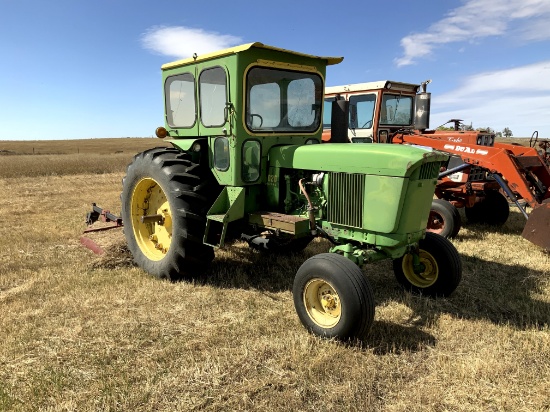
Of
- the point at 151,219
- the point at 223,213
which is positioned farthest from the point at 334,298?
the point at 151,219

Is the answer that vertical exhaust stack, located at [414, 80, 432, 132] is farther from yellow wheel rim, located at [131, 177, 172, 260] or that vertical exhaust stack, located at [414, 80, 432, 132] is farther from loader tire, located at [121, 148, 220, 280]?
yellow wheel rim, located at [131, 177, 172, 260]

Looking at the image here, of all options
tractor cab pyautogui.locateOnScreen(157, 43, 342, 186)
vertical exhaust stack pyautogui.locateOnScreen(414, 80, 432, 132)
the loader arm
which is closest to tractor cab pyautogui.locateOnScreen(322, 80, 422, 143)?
vertical exhaust stack pyautogui.locateOnScreen(414, 80, 432, 132)

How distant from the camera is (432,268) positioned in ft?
14.5

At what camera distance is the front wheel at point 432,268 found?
13.9 ft

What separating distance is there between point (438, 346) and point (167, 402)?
2.02 metres

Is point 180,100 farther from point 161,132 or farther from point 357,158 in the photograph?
point 357,158

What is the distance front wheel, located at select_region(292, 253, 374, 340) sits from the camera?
3.27 m

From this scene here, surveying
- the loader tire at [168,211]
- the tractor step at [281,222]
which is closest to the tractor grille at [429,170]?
the tractor step at [281,222]

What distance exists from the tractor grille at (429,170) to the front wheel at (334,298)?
97 centimetres

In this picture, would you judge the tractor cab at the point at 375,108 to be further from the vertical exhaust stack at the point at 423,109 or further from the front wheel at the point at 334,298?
the front wheel at the point at 334,298

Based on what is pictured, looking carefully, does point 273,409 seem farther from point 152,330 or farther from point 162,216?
point 162,216

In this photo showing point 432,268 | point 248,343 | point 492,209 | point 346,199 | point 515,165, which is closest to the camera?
point 248,343

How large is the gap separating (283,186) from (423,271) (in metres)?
1.66

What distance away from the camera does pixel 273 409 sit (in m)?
2.61
